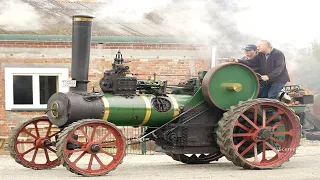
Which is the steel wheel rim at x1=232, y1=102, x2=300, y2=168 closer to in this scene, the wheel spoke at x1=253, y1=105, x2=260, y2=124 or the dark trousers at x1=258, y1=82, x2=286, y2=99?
the wheel spoke at x1=253, y1=105, x2=260, y2=124

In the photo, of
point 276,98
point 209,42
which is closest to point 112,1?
point 209,42

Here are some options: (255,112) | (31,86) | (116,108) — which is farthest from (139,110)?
(31,86)

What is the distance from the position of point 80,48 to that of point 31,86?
256 inches

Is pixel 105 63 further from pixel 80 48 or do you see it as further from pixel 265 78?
pixel 80 48

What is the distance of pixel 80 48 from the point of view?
388 inches

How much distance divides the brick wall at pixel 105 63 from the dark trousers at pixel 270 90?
538cm

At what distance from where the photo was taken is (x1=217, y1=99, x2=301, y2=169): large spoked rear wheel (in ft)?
33.0

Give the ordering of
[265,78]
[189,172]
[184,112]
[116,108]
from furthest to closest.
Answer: [265,78] < [184,112] < [116,108] < [189,172]

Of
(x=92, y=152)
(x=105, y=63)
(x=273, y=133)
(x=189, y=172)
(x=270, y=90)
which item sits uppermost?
(x=105, y=63)

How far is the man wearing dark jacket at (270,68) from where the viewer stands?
10.9 m

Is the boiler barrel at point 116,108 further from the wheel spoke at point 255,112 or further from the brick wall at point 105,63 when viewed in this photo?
the brick wall at point 105,63

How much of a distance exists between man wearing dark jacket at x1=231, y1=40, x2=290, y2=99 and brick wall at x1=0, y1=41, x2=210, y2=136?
5435 mm

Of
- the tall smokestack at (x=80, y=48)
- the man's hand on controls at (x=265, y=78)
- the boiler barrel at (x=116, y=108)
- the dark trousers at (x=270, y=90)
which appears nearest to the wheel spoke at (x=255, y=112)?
the man's hand on controls at (x=265, y=78)

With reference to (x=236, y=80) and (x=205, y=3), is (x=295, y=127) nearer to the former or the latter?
(x=236, y=80)
